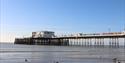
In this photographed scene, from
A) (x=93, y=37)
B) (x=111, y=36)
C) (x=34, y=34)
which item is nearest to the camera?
(x=111, y=36)

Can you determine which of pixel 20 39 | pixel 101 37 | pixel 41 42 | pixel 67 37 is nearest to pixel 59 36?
pixel 67 37

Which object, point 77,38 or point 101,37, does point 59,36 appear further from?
point 101,37

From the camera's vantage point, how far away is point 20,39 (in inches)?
6147

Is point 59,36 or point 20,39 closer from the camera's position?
point 59,36

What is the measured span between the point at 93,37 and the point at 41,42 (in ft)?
143

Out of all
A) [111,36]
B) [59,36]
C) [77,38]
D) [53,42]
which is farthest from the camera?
[53,42]

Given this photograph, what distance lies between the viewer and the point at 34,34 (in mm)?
152750

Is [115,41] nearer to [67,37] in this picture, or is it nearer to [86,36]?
[86,36]

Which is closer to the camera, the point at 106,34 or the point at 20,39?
the point at 106,34

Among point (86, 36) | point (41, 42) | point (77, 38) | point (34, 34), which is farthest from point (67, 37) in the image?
point (34, 34)

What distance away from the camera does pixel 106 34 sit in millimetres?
92688

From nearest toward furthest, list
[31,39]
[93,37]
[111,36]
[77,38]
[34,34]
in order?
[111,36]
[93,37]
[77,38]
[31,39]
[34,34]

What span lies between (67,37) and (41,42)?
2820cm

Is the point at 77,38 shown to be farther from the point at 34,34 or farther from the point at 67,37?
the point at 34,34
